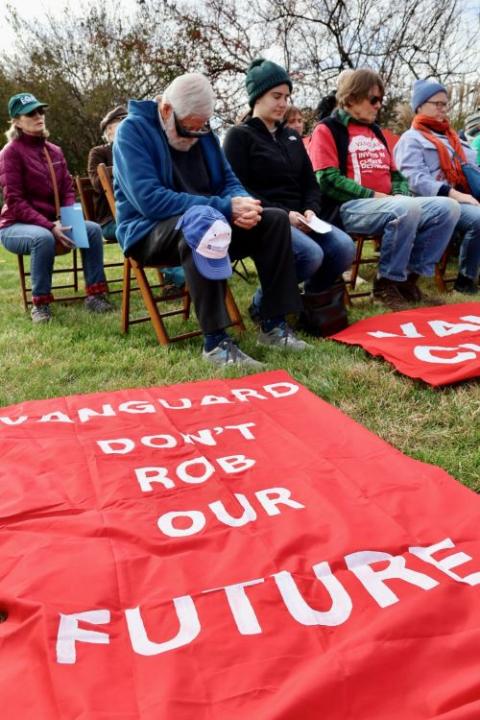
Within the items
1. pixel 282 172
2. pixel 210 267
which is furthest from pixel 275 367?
pixel 282 172

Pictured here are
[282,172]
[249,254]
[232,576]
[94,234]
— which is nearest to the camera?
[232,576]

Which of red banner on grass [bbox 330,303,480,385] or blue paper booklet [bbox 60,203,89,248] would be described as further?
blue paper booklet [bbox 60,203,89,248]

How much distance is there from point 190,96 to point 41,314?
1967mm

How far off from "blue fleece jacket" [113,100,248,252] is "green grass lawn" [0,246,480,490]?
69 cm

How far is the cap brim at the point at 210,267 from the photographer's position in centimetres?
326

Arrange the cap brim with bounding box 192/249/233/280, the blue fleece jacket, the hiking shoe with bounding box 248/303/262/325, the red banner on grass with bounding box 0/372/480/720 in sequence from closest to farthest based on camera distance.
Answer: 1. the red banner on grass with bounding box 0/372/480/720
2. the cap brim with bounding box 192/249/233/280
3. the blue fleece jacket
4. the hiking shoe with bounding box 248/303/262/325

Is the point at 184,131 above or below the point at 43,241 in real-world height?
above

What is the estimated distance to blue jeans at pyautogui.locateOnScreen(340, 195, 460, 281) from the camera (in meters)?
4.32

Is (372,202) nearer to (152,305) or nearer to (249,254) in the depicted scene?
(249,254)

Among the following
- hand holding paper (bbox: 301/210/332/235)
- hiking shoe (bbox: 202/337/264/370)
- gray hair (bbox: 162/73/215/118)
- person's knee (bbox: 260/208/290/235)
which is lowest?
hiking shoe (bbox: 202/337/264/370)

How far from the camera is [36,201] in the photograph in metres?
4.91

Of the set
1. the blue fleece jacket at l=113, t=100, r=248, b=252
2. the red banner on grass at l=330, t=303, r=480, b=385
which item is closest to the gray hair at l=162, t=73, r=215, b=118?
the blue fleece jacket at l=113, t=100, r=248, b=252

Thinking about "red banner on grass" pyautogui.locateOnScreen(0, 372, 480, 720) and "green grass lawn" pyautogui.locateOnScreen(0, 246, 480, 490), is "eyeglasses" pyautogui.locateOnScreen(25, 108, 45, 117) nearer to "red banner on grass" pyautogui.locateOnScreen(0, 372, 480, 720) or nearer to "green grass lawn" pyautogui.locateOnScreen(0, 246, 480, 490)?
"green grass lawn" pyautogui.locateOnScreen(0, 246, 480, 490)

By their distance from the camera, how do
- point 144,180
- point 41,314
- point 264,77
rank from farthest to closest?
point 41,314 → point 264,77 → point 144,180
